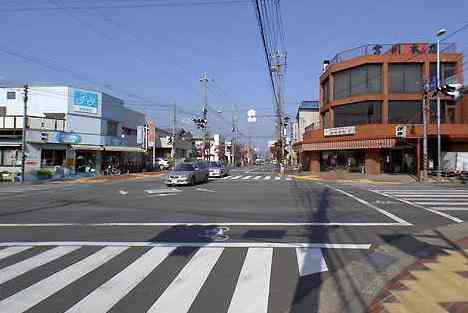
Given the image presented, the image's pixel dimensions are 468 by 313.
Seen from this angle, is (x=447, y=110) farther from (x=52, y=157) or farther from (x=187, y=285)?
(x=187, y=285)

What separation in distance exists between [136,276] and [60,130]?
42.5 meters

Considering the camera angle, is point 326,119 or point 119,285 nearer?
point 119,285

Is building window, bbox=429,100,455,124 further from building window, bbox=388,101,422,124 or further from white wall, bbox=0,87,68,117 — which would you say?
white wall, bbox=0,87,68,117

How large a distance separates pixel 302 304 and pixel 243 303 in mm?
756

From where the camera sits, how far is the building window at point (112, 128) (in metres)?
56.1

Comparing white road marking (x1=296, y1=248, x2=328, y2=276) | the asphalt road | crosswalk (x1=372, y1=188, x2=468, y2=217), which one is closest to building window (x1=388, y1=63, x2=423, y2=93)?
crosswalk (x1=372, y1=188, x2=468, y2=217)

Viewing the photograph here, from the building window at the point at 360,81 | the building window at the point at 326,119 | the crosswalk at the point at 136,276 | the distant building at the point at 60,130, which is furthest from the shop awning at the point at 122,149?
the crosswalk at the point at 136,276

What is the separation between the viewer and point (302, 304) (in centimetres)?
652

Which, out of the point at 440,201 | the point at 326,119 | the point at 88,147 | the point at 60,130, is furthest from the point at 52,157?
the point at 440,201

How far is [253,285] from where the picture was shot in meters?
7.45

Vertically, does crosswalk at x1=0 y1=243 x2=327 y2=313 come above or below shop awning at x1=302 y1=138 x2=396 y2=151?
below

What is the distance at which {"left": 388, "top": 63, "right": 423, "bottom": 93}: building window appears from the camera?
150 feet

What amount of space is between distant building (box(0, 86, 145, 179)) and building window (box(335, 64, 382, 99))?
24.7 m

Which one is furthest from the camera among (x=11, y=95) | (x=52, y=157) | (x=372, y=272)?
(x=11, y=95)
